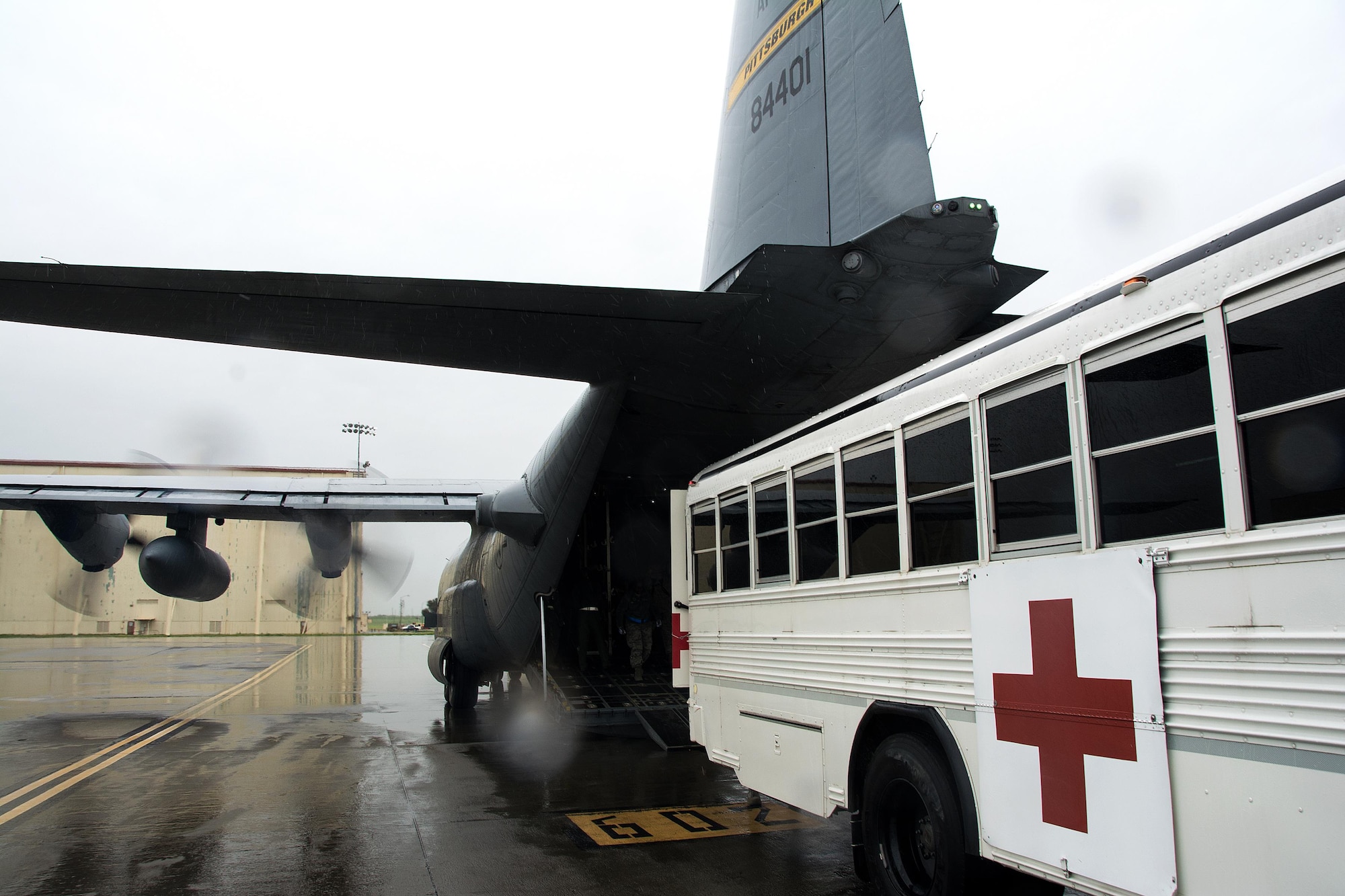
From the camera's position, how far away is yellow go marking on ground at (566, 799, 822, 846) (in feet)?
23.4

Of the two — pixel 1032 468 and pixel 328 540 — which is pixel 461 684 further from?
pixel 1032 468

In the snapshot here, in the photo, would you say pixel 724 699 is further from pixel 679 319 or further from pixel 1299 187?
pixel 1299 187

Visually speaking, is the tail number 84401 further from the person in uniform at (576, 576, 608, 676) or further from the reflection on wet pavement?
the person in uniform at (576, 576, 608, 676)

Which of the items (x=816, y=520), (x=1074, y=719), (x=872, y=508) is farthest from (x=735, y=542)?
(x=1074, y=719)

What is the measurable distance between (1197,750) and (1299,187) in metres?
2.01

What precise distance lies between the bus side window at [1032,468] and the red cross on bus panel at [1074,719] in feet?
0.48

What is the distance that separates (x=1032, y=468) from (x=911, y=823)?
216cm

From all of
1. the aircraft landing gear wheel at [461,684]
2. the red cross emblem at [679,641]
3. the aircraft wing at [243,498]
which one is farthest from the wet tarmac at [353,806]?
the aircraft wing at [243,498]

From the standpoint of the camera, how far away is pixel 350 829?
24.2 ft

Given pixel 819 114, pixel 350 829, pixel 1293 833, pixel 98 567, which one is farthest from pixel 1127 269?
pixel 98 567

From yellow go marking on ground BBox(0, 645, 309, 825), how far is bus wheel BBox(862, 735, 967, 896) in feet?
24.8

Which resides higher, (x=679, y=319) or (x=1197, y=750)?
(x=679, y=319)

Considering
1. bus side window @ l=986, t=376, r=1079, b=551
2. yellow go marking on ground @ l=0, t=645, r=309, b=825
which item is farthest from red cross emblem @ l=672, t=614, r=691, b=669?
yellow go marking on ground @ l=0, t=645, r=309, b=825

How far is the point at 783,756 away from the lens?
6.12 metres
